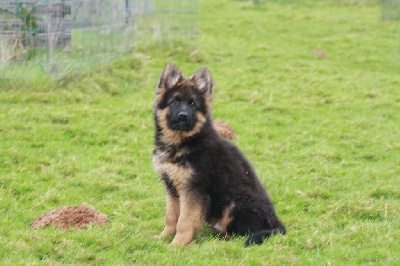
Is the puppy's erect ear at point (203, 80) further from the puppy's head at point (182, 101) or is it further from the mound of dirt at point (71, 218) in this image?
the mound of dirt at point (71, 218)

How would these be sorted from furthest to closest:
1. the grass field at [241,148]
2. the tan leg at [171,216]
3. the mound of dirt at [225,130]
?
1. the mound of dirt at [225,130]
2. the tan leg at [171,216]
3. the grass field at [241,148]

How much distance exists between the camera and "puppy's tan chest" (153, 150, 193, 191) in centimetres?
631

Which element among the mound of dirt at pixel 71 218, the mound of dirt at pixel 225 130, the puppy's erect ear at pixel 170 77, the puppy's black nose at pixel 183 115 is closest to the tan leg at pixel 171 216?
the mound of dirt at pixel 71 218

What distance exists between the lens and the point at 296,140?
10.7m

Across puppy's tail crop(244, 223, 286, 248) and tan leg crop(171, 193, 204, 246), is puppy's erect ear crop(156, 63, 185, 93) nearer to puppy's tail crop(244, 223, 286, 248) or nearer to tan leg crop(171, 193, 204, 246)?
tan leg crop(171, 193, 204, 246)

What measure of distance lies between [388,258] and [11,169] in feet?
17.6

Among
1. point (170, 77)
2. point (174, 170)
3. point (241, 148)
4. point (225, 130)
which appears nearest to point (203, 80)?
point (170, 77)

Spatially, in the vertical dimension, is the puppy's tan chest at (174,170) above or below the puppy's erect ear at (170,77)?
below

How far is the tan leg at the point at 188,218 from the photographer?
6.25 metres

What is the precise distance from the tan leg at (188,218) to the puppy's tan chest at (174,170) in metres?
0.16

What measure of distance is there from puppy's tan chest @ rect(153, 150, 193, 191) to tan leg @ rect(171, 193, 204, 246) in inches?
6.4

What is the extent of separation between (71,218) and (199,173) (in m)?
1.61

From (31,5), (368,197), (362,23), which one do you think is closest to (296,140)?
(368,197)

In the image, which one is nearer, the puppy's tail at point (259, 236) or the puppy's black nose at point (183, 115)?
the puppy's tail at point (259, 236)
